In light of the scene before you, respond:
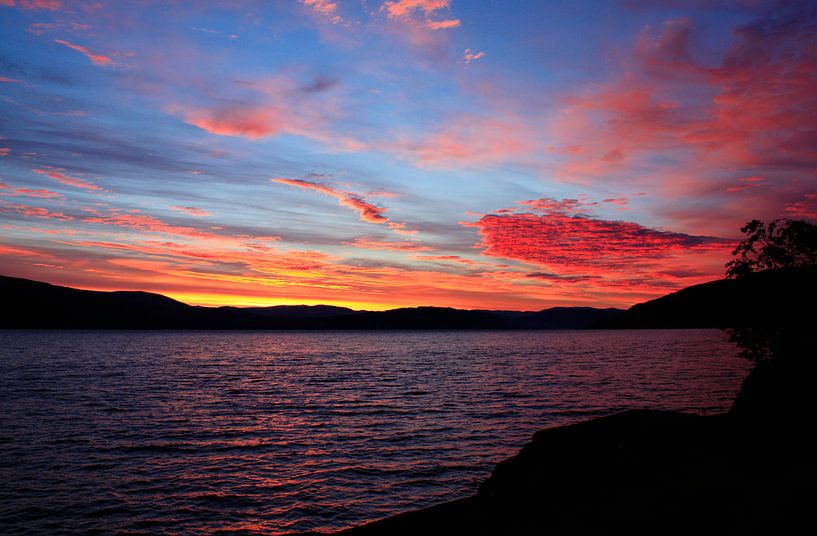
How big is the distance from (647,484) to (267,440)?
26.2 m

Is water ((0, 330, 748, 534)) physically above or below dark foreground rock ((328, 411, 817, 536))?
below

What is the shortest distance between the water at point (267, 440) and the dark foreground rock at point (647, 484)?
5721mm

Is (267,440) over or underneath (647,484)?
underneath

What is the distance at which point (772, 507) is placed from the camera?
13195mm

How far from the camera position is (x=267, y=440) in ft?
114

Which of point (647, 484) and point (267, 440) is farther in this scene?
point (267, 440)

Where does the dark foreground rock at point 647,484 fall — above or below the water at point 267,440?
above

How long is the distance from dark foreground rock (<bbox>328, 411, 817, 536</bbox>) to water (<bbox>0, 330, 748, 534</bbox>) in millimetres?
5721

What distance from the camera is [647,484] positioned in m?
16.9

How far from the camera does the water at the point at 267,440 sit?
22.2 meters

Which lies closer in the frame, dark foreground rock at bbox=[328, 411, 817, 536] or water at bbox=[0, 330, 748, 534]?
dark foreground rock at bbox=[328, 411, 817, 536]

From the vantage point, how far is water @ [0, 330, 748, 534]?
22.2 m

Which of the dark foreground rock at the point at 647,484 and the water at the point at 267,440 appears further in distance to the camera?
the water at the point at 267,440

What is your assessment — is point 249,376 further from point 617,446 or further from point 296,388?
point 617,446
